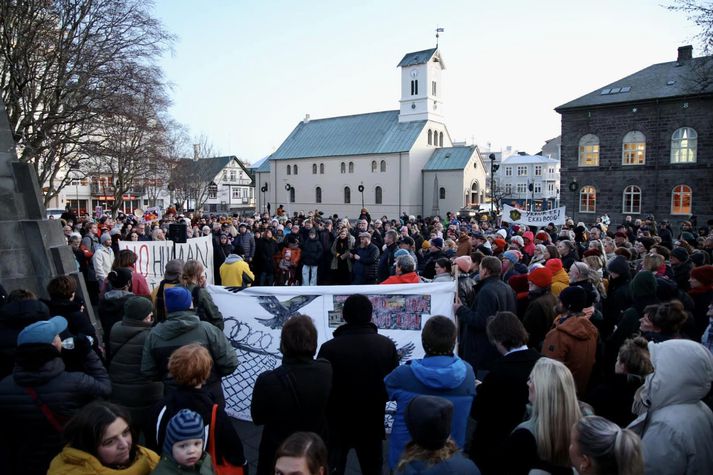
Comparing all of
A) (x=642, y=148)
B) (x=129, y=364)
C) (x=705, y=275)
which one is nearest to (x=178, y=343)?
(x=129, y=364)

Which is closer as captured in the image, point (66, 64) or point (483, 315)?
point (483, 315)

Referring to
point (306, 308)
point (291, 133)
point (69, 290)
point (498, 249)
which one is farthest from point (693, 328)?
point (291, 133)

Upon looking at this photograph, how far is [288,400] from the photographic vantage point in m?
3.52

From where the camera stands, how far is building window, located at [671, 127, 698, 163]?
34.3 metres

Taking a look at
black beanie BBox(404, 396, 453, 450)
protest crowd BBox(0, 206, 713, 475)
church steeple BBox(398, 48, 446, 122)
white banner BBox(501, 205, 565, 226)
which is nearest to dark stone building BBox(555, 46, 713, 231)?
white banner BBox(501, 205, 565, 226)

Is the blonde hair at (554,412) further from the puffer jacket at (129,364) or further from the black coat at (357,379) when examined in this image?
the puffer jacket at (129,364)

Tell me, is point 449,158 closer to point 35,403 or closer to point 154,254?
point 154,254

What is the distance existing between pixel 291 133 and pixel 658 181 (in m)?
54.3

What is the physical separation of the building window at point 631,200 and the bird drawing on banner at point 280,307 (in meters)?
36.7

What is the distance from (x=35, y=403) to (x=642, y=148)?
133 feet

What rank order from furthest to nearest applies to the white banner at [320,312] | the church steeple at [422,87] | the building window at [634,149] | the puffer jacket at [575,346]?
1. the church steeple at [422,87]
2. the building window at [634,149]
3. the white banner at [320,312]
4. the puffer jacket at [575,346]

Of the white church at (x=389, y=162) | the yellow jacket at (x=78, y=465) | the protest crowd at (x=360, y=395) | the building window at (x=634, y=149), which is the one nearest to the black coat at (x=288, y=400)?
the protest crowd at (x=360, y=395)

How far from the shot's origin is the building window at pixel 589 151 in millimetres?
38062

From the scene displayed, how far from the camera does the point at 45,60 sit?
72.5ft
